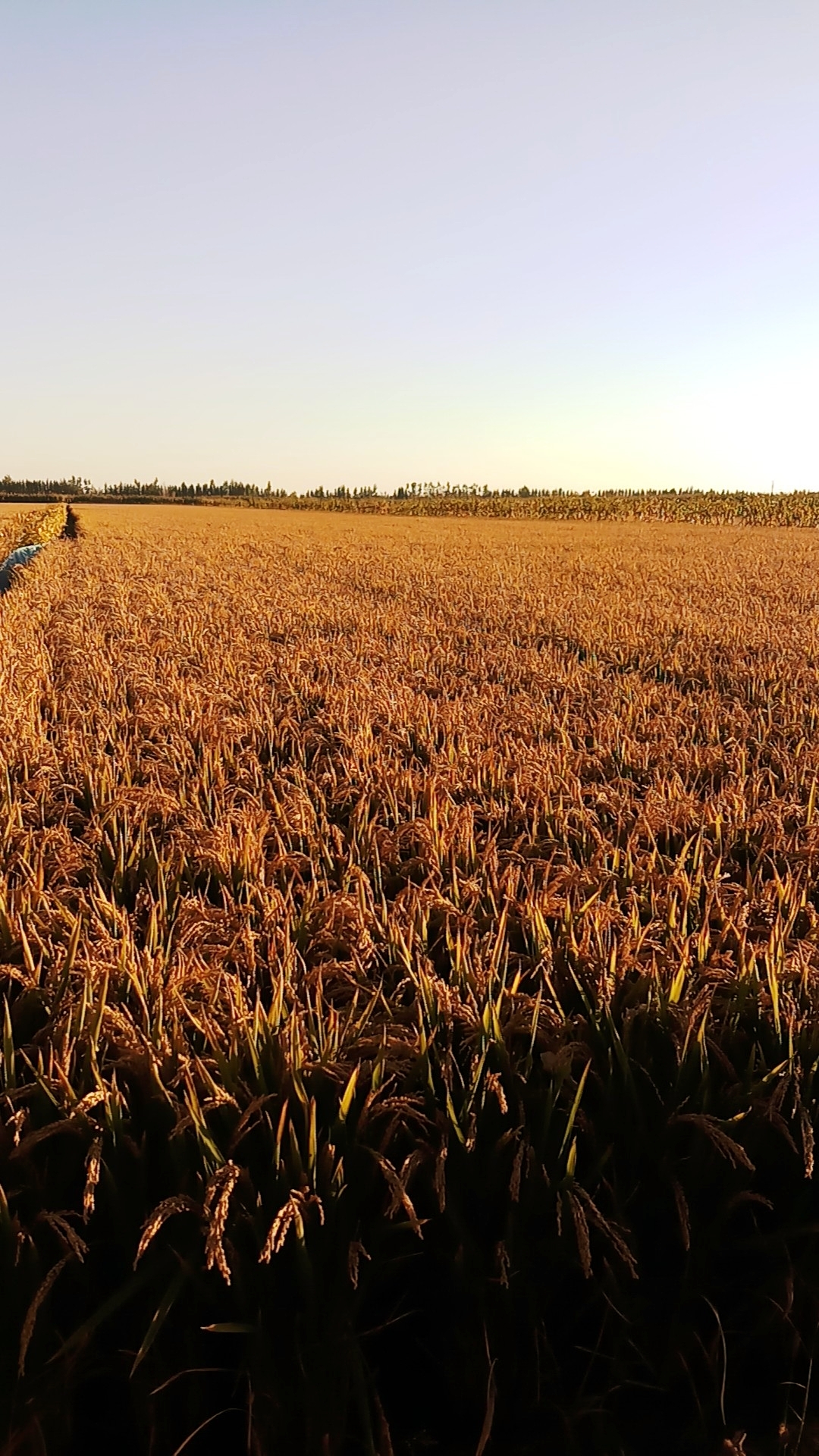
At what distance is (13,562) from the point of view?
643 inches

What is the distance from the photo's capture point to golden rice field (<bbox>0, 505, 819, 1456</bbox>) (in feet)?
4.05

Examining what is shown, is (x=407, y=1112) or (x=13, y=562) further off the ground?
(x=13, y=562)

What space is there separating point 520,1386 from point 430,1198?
0.27 meters

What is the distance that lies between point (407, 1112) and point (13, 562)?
56.0 feet

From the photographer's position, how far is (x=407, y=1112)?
143 centimetres

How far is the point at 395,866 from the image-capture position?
2697 mm

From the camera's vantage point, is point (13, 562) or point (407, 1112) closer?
point (407, 1112)

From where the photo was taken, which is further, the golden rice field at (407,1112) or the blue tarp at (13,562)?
the blue tarp at (13,562)

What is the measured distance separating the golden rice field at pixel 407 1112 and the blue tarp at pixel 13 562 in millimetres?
10205

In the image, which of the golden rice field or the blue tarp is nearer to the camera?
the golden rice field

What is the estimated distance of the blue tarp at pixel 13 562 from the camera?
43.2 feet

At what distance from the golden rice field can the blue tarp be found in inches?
402

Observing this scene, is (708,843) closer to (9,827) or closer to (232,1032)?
(232,1032)

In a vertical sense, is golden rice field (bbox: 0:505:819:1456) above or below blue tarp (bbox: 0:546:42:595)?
below
